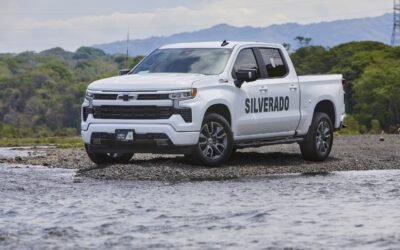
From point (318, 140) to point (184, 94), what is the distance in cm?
332

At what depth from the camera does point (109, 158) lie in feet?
45.5

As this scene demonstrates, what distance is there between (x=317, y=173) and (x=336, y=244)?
20.0ft

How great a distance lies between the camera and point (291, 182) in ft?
37.9

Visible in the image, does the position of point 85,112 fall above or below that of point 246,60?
below

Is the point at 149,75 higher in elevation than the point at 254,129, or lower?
higher

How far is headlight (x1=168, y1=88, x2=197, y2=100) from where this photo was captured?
12.4 metres

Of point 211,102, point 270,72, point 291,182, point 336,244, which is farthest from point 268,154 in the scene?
point 336,244

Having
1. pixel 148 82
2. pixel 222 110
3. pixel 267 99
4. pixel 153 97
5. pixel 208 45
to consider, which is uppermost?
pixel 208 45

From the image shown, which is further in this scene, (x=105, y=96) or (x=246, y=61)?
(x=246, y=61)

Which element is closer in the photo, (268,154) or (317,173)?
(317,173)

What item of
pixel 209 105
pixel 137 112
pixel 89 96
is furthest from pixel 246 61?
pixel 89 96

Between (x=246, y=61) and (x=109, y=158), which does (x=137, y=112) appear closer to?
(x=109, y=158)

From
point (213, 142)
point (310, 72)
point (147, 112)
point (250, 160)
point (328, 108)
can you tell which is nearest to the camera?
point (147, 112)

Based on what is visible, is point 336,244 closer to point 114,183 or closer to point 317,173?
point 114,183
